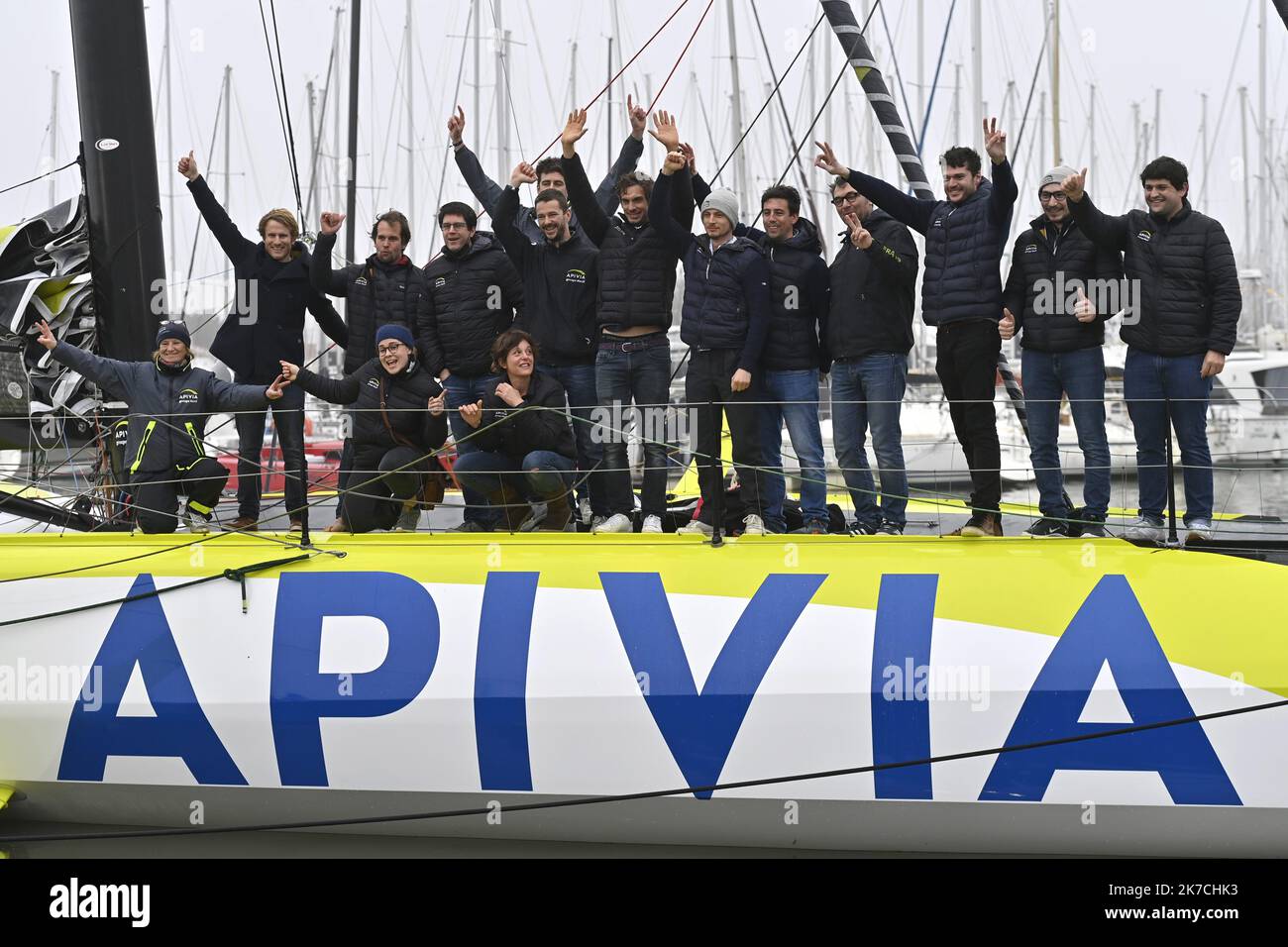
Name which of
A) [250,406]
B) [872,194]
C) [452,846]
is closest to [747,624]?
[452,846]

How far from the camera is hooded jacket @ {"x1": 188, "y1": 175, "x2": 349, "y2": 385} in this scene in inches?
263

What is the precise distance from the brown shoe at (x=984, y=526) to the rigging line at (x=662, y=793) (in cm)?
98

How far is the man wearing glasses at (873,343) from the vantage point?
574 cm

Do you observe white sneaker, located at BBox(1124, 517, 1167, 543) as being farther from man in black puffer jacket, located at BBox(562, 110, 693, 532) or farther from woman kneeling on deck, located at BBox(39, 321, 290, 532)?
woman kneeling on deck, located at BBox(39, 321, 290, 532)

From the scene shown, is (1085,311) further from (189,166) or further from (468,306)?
(189,166)

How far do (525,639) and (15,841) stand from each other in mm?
2233

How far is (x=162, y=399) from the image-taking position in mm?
5973

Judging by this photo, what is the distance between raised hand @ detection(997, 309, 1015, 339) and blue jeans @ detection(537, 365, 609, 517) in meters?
1.92

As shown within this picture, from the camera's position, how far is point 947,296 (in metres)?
5.68

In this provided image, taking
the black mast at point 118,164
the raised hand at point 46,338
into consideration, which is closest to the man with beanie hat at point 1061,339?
the black mast at point 118,164

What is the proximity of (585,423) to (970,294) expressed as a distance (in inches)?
73.5

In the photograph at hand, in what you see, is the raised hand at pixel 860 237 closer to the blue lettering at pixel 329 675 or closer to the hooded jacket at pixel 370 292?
the hooded jacket at pixel 370 292

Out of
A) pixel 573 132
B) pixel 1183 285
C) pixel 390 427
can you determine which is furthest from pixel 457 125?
pixel 1183 285

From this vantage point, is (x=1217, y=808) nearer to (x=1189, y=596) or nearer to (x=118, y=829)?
(x=1189, y=596)
